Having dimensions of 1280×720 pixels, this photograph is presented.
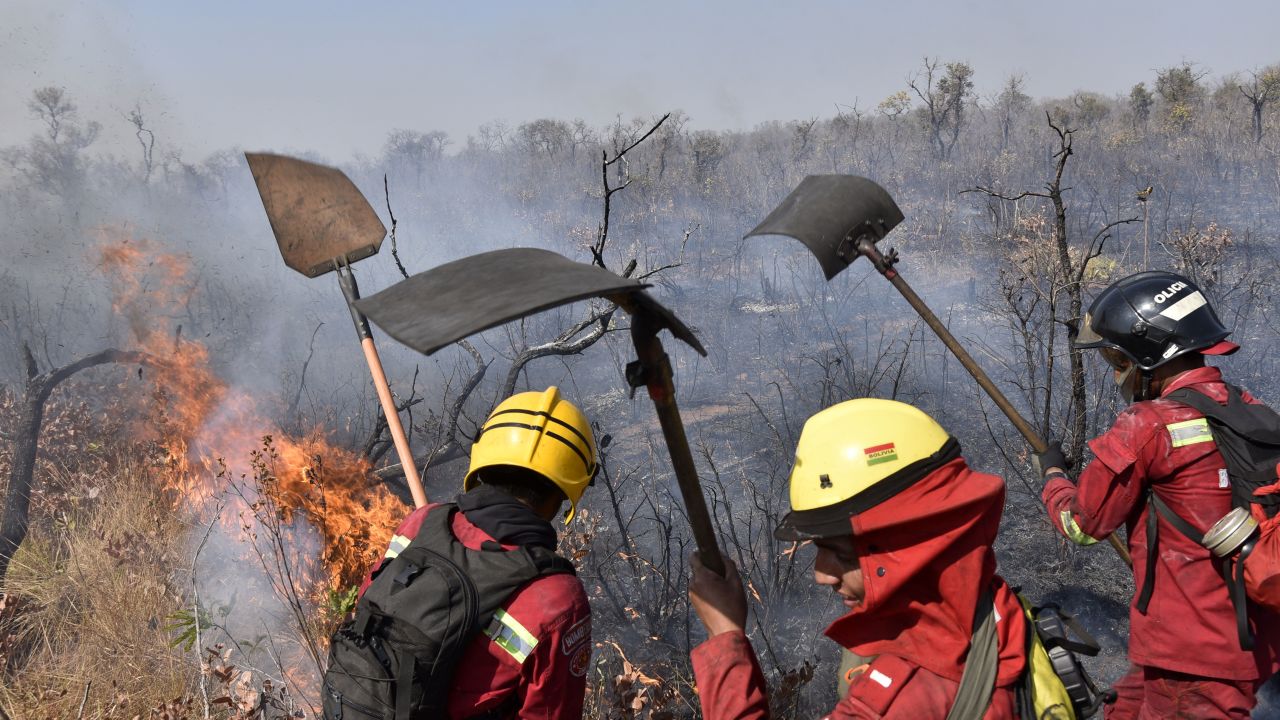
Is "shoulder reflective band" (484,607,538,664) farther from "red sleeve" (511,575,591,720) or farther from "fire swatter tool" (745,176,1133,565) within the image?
"fire swatter tool" (745,176,1133,565)

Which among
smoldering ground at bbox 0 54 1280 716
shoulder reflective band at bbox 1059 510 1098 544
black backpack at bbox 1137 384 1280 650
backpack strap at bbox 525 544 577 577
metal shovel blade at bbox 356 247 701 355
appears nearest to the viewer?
metal shovel blade at bbox 356 247 701 355

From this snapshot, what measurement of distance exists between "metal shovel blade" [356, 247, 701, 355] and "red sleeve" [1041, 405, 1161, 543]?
1805 millimetres

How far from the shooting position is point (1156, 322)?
2498mm

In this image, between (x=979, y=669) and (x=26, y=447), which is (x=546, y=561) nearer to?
(x=979, y=669)

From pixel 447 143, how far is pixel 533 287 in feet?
74.4

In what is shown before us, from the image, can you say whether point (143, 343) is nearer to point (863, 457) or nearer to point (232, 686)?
point (232, 686)

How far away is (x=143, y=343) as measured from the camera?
7941 millimetres

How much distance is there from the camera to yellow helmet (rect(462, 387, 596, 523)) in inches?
78.5

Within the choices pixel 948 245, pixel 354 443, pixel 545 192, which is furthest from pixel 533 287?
pixel 545 192

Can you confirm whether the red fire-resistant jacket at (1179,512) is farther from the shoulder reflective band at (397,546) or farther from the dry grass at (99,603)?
the dry grass at (99,603)

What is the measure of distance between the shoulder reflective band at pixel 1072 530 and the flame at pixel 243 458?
3622mm

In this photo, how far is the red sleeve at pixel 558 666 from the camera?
172 centimetres

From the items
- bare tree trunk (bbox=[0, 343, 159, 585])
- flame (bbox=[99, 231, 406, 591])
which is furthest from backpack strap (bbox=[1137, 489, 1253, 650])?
bare tree trunk (bbox=[0, 343, 159, 585])

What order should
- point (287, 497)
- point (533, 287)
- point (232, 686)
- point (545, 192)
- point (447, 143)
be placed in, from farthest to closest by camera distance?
point (447, 143) < point (545, 192) < point (287, 497) < point (232, 686) < point (533, 287)
